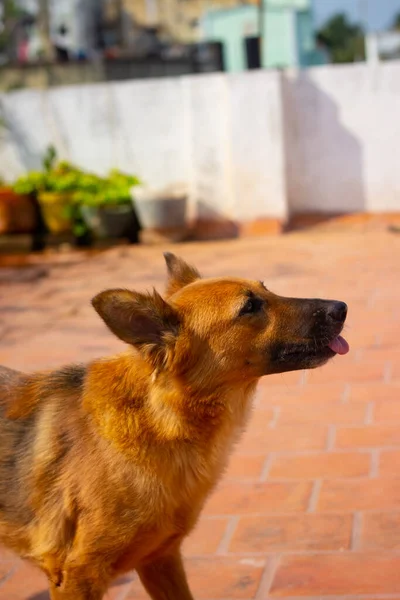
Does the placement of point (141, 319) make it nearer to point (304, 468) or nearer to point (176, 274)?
point (176, 274)

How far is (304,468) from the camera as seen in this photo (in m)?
4.84

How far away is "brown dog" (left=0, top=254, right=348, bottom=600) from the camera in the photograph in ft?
10.6

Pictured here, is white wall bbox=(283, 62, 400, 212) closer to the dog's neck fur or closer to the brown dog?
the brown dog

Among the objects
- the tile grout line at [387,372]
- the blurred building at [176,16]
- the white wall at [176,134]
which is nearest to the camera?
the tile grout line at [387,372]

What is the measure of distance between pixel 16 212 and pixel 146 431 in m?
9.59

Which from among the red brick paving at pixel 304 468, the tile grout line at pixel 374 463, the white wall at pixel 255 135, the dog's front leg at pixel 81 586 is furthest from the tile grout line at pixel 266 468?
the white wall at pixel 255 135

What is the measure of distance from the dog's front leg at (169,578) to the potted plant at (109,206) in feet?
29.4

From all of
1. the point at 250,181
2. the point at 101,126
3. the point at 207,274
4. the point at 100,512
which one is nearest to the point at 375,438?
the point at 100,512

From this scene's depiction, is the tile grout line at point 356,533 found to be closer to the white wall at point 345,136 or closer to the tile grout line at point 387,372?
the tile grout line at point 387,372

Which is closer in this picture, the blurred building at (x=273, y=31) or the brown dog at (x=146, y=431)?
the brown dog at (x=146, y=431)

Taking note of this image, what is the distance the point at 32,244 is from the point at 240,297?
943 cm

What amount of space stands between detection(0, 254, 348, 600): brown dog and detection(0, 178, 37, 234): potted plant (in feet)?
30.1

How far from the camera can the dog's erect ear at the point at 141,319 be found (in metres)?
3.16

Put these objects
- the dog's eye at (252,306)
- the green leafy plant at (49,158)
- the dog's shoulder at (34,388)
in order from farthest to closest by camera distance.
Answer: the green leafy plant at (49,158), the dog's shoulder at (34,388), the dog's eye at (252,306)
